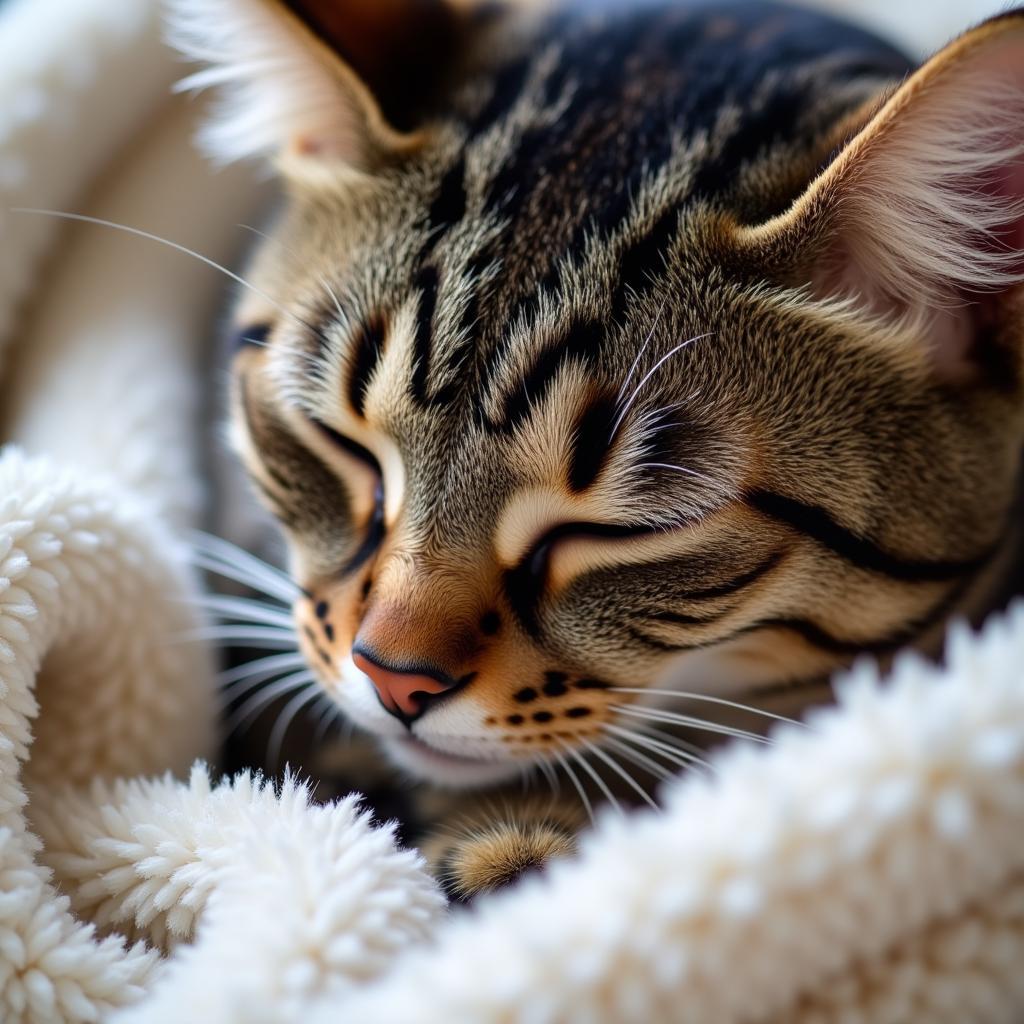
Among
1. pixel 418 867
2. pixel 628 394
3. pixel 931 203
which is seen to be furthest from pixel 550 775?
pixel 931 203

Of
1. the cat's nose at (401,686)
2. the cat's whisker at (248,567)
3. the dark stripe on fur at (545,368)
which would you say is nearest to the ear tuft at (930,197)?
the dark stripe on fur at (545,368)

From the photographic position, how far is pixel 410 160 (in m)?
0.81

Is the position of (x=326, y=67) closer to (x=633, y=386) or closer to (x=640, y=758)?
(x=633, y=386)

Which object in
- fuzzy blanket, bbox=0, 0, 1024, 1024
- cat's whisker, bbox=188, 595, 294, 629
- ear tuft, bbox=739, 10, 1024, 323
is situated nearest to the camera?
fuzzy blanket, bbox=0, 0, 1024, 1024

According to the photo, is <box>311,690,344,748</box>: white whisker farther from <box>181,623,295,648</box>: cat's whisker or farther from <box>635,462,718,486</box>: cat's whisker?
<box>635,462,718,486</box>: cat's whisker

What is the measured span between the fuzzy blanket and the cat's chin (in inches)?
6.2

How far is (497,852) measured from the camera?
0.70m

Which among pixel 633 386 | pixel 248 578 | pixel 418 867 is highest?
pixel 633 386

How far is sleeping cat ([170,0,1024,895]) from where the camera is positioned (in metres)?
0.69

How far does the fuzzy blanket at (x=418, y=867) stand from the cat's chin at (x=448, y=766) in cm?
16

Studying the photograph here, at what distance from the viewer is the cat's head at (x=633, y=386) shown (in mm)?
686

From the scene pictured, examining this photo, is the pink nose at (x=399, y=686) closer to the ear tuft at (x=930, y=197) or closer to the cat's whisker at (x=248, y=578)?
the cat's whisker at (x=248, y=578)

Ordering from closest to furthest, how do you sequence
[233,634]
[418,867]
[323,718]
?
[418,867] → [233,634] → [323,718]

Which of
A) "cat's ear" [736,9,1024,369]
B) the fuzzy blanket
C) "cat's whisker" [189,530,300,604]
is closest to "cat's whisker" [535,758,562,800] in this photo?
the fuzzy blanket
